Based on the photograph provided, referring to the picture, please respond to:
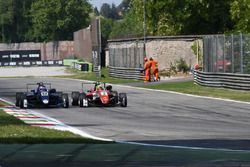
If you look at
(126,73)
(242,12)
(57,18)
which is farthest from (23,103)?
(57,18)

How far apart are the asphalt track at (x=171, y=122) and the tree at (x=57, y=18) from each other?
103090 mm

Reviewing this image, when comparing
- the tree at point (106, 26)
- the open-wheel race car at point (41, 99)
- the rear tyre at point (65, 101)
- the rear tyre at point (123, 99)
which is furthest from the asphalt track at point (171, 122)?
the tree at point (106, 26)

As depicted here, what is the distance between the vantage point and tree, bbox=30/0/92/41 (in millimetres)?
131375

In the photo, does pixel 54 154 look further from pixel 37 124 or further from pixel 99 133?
pixel 37 124

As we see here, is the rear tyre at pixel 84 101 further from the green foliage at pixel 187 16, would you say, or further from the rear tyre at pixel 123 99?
the green foliage at pixel 187 16

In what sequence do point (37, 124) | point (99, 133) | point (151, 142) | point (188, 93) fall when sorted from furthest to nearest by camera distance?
point (188, 93), point (37, 124), point (99, 133), point (151, 142)

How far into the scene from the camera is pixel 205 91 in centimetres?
3475

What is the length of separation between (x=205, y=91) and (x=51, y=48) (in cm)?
8775

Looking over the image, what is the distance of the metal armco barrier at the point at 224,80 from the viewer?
110 feet

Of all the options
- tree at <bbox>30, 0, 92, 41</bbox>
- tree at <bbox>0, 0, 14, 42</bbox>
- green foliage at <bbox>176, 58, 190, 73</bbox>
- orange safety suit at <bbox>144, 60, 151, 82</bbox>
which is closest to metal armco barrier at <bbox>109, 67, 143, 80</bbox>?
orange safety suit at <bbox>144, 60, 151, 82</bbox>

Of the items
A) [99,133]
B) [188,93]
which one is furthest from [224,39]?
[99,133]

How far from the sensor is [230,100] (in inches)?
1129

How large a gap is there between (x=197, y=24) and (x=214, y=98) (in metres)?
32.8

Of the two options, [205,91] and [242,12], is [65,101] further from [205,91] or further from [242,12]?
[242,12]
